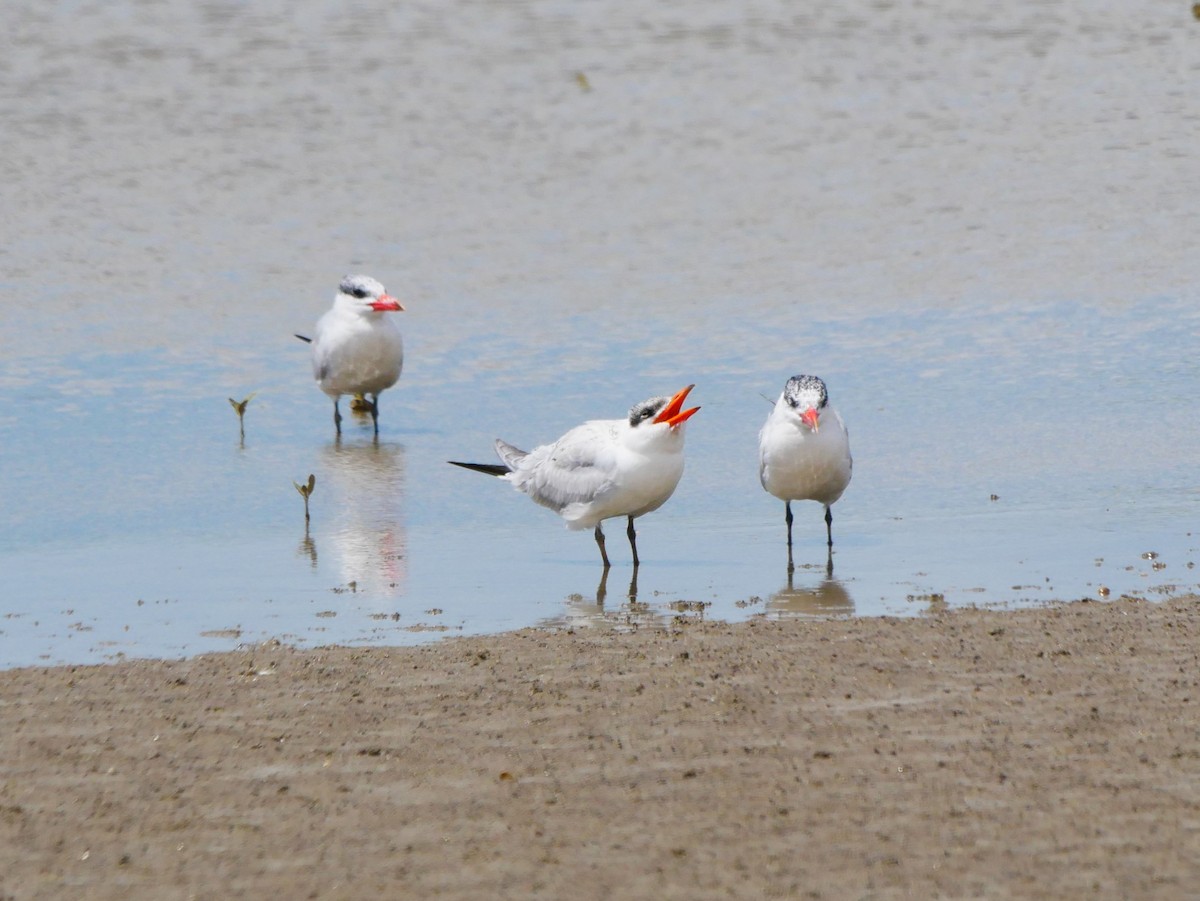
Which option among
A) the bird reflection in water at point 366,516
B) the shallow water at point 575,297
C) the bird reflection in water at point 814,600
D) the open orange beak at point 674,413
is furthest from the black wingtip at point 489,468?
the bird reflection in water at point 814,600

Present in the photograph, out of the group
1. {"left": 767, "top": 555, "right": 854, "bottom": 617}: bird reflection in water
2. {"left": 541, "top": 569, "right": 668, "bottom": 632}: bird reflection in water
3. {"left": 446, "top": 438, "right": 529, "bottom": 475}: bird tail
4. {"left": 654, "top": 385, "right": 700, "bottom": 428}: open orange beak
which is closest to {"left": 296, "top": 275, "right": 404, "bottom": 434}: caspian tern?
{"left": 446, "top": 438, "right": 529, "bottom": 475}: bird tail

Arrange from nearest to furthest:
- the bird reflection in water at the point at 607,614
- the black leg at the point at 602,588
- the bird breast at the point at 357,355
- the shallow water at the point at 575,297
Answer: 1. the bird reflection in water at the point at 607,614
2. the black leg at the point at 602,588
3. the shallow water at the point at 575,297
4. the bird breast at the point at 357,355

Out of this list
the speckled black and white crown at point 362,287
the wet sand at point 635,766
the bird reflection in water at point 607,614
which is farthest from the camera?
the speckled black and white crown at point 362,287

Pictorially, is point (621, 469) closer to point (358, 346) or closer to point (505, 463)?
point (505, 463)

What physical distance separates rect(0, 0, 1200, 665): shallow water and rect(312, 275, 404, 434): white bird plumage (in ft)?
0.93

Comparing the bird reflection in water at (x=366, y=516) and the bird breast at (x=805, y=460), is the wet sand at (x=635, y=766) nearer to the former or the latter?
the bird reflection in water at (x=366, y=516)

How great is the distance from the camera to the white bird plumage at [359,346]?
977cm

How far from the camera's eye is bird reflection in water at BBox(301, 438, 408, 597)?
6.77 meters

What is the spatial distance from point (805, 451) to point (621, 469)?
29.2 inches

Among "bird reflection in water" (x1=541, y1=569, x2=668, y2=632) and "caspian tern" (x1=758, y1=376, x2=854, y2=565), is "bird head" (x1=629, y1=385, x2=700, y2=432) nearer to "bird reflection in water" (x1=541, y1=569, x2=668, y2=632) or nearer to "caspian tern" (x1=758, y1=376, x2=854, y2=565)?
"caspian tern" (x1=758, y1=376, x2=854, y2=565)

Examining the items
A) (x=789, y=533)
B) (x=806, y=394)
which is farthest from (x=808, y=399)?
(x=789, y=533)

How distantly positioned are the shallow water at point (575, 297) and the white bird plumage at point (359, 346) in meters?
A: 0.28

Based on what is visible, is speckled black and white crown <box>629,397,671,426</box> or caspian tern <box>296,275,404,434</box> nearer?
speckled black and white crown <box>629,397,671,426</box>

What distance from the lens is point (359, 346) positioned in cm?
973
